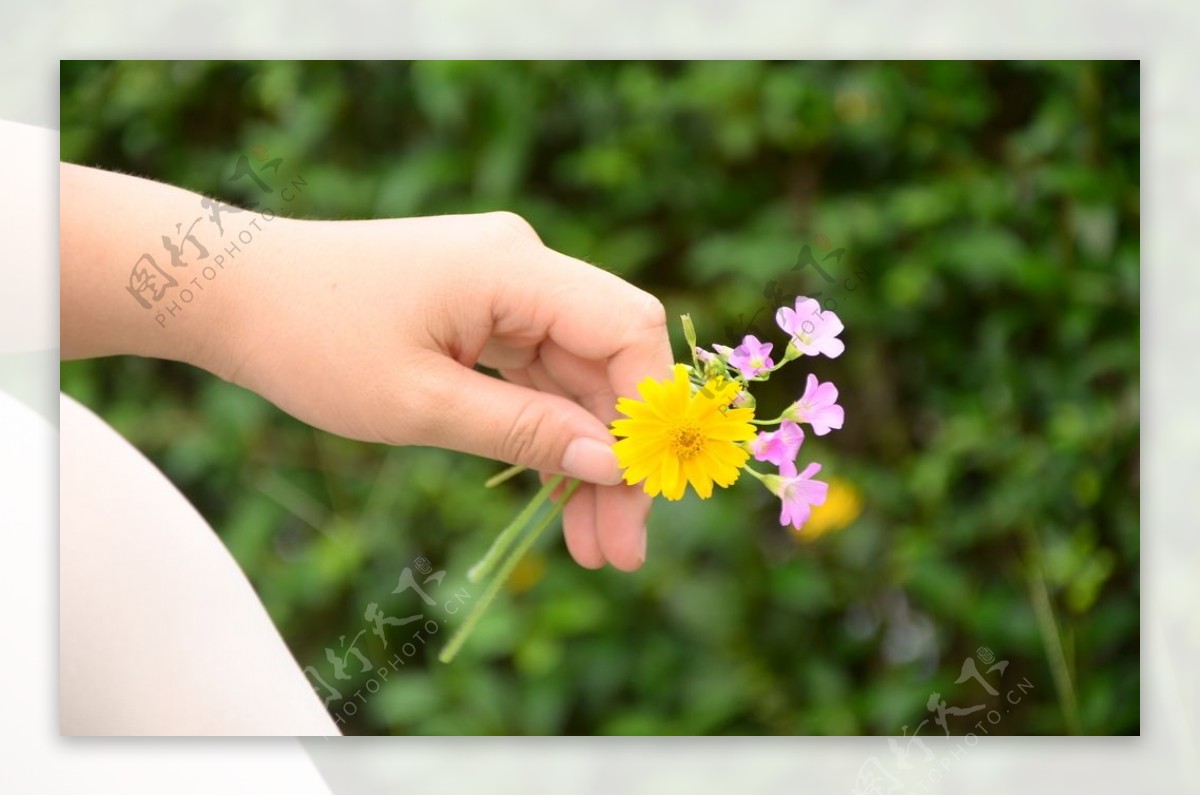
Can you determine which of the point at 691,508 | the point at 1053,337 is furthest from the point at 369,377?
the point at 1053,337

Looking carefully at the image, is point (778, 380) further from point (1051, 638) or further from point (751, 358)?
point (1051, 638)

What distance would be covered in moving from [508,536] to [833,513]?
0.31m

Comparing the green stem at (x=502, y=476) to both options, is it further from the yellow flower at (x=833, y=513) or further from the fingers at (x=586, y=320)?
the yellow flower at (x=833, y=513)

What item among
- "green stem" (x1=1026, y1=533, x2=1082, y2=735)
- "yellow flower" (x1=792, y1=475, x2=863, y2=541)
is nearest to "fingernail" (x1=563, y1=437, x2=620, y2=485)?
"yellow flower" (x1=792, y1=475, x2=863, y2=541)

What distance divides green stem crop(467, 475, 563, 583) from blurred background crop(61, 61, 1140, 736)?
0.01m

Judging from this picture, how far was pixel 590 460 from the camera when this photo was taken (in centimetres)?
83

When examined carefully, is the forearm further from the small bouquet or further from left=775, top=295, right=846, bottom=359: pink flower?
left=775, top=295, right=846, bottom=359: pink flower

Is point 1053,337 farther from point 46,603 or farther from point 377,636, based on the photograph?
point 46,603

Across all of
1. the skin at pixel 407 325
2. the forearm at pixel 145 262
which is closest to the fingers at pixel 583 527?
the skin at pixel 407 325

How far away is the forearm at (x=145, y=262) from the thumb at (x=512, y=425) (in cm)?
21

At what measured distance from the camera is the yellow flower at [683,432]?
2.60 feet

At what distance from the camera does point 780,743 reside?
3.15 ft

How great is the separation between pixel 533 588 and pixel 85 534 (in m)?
0.39

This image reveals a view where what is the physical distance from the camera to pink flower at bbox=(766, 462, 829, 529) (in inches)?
32.9
